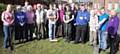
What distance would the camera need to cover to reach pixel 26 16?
17.2m

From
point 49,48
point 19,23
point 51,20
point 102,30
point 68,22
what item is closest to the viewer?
point 102,30

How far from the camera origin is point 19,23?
16.9 meters

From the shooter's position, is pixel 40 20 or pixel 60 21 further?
pixel 60 21

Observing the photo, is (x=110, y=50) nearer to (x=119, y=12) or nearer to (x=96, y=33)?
(x=96, y=33)

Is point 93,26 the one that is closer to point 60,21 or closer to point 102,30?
point 102,30

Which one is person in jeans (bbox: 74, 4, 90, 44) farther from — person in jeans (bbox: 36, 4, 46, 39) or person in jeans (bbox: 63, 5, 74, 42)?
person in jeans (bbox: 36, 4, 46, 39)

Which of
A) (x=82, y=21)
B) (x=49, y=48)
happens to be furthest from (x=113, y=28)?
(x=49, y=48)

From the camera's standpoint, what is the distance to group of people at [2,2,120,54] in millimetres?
15523

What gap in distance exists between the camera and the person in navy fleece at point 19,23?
55.2ft

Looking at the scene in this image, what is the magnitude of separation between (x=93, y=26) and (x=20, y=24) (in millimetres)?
3177

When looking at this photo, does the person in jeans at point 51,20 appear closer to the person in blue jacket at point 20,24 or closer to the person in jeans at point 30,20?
the person in jeans at point 30,20

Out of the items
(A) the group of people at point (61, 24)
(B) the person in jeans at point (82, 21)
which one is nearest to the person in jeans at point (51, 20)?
(A) the group of people at point (61, 24)

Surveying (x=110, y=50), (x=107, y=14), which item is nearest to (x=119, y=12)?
(x=107, y=14)

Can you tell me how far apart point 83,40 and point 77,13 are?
125cm
